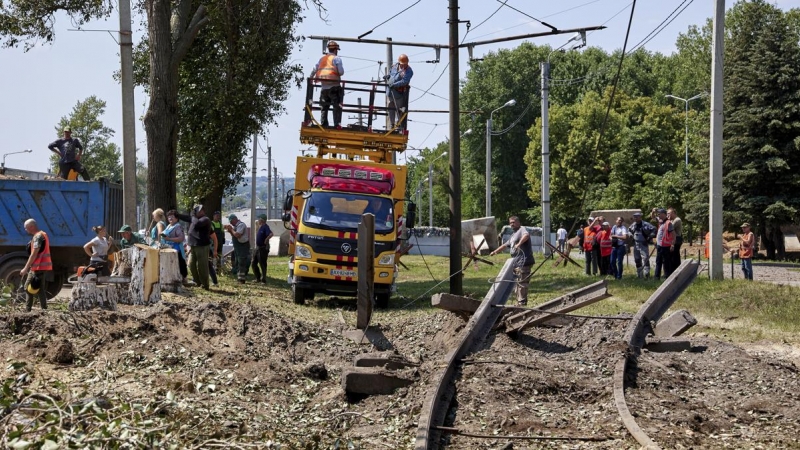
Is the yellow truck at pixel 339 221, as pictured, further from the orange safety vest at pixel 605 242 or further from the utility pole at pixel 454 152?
the orange safety vest at pixel 605 242

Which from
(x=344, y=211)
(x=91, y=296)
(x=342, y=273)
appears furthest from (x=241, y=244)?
(x=91, y=296)

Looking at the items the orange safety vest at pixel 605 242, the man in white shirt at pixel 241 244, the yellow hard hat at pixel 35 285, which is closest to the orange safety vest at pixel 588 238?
the orange safety vest at pixel 605 242

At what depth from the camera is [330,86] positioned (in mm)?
23797

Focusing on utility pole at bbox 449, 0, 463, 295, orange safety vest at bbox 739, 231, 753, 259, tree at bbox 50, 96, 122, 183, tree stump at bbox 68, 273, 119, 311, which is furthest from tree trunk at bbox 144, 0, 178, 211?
tree at bbox 50, 96, 122, 183

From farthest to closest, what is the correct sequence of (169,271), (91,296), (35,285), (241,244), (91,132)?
(91,132) < (241,244) < (169,271) < (35,285) < (91,296)

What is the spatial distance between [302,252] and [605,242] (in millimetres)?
8270

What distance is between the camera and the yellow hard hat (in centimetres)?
1672

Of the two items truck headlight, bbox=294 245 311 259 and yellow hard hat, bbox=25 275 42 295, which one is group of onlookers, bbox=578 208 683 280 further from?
yellow hard hat, bbox=25 275 42 295

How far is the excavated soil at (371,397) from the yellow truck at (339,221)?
6835 millimetres

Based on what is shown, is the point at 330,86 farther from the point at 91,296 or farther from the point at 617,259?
the point at 91,296

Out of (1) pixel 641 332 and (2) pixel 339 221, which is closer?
(1) pixel 641 332

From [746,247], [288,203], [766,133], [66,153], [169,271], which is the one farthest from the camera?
[766,133]

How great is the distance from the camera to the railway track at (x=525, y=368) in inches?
335

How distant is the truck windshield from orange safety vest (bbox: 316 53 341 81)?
3.74 meters
